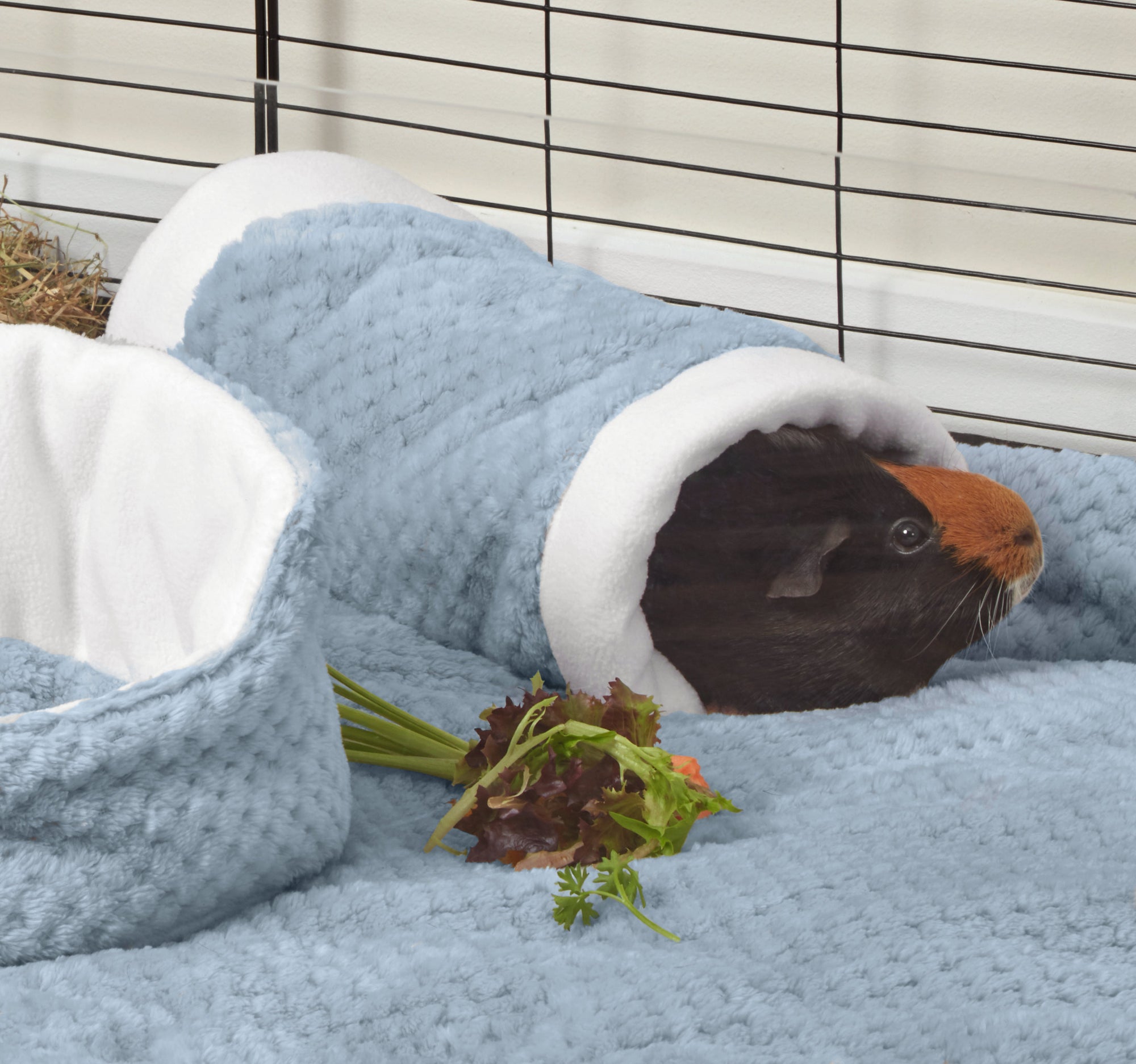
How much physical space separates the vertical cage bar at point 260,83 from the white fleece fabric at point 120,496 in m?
0.33

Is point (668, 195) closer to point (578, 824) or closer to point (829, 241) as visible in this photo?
point (829, 241)

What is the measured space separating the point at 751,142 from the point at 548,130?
0.49 feet

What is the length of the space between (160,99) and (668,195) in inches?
14.6

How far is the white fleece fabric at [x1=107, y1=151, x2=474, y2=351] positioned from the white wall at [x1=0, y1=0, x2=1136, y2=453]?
8 centimetres

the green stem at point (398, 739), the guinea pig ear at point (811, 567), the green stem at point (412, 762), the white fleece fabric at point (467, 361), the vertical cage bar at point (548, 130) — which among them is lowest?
the green stem at point (412, 762)

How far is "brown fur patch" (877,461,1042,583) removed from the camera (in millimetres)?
596

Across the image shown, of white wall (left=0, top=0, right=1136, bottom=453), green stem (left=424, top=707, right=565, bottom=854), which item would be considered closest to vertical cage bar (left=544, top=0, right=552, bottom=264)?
white wall (left=0, top=0, right=1136, bottom=453)

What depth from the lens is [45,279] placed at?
30.2 inches

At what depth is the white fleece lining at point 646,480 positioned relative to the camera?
56 centimetres

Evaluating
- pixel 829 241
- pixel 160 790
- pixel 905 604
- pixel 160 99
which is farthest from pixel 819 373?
pixel 160 99

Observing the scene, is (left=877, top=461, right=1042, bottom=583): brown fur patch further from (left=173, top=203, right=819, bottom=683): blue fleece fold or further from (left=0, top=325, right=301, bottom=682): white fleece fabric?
(left=0, top=325, right=301, bottom=682): white fleece fabric

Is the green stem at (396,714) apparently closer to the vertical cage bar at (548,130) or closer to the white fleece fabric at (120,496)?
the white fleece fabric at (120,496)

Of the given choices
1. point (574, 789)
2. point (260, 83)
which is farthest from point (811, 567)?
point (260, 83)

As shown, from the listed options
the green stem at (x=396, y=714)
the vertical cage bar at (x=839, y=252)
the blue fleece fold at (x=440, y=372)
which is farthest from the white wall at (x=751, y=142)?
the green stem at (x=396, y=714)
